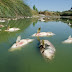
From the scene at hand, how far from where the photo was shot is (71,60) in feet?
16.2

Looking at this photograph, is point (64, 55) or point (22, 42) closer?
point (64, 55)

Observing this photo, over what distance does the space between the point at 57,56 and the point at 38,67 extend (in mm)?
1233

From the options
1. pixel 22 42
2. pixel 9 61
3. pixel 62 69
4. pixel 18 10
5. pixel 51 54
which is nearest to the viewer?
pixel 62 69

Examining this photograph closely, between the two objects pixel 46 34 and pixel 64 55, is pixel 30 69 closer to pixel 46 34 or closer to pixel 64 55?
pixel 64 55

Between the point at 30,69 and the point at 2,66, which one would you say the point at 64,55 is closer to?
the point at 30,69

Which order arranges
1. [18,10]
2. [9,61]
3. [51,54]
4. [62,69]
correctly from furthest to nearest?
[18,10] → [51,54] → [9,61] → [62,69]

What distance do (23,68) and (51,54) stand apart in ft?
4.71

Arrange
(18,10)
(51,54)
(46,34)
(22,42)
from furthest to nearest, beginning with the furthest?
(18,10) < (46,34) < (22,42) < (51,54)

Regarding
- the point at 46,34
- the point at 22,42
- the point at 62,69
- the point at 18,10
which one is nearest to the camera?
the point at 62,69

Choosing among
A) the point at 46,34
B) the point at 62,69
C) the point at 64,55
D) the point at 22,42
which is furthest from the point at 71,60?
the point at 46,34

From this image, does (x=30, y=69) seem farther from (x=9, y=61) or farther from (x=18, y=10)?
(x=18, y=10)

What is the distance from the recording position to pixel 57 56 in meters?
5.23

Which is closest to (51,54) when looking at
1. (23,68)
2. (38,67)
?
(38,67)

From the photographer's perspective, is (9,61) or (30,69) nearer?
(30,69)
